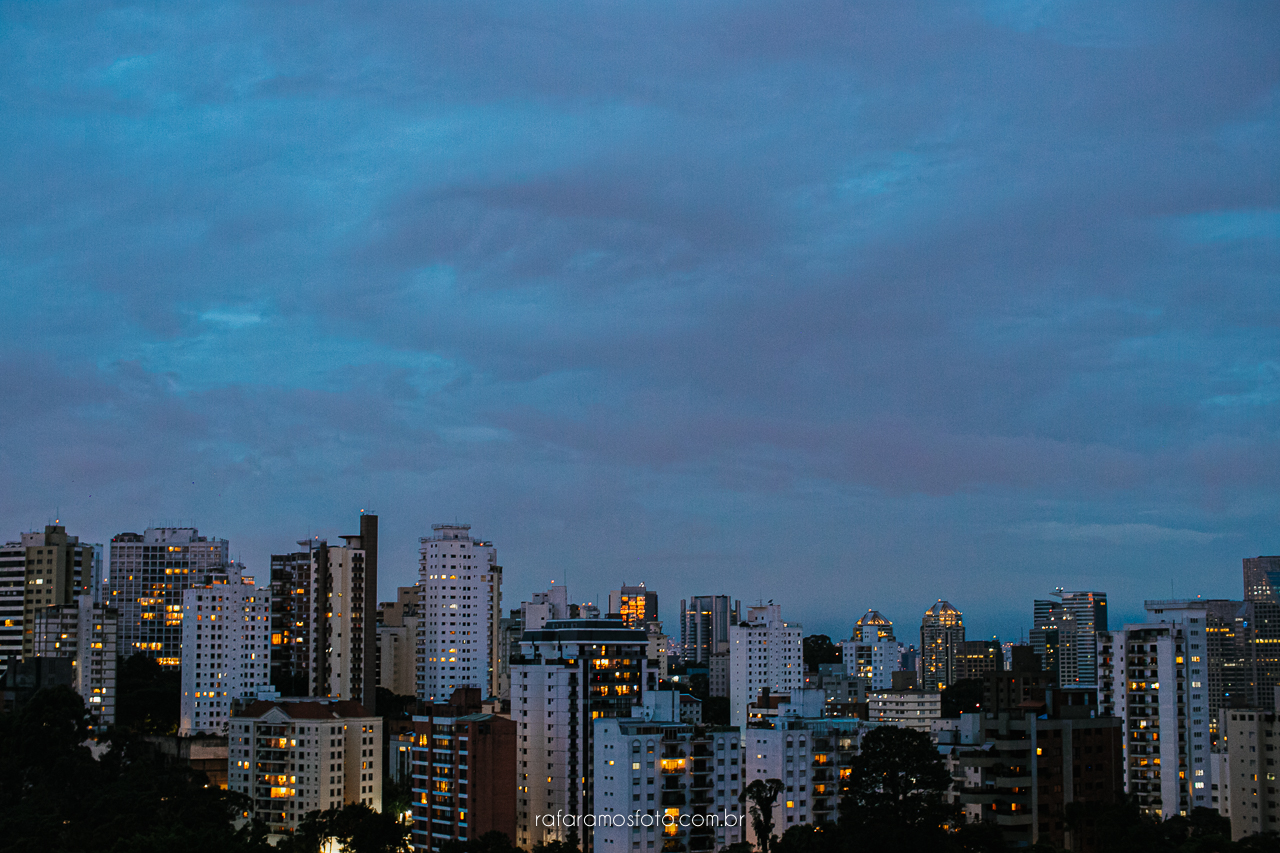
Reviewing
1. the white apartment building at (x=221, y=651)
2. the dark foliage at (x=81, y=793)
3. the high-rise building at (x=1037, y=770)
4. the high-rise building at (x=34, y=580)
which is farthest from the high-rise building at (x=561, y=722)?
the high-rise building at (x=34, y=580)

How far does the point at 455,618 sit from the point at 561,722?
2338 inches

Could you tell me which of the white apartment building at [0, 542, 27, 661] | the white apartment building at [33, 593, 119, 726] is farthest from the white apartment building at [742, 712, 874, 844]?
the white apartment building at [0, 542, 27, 661]

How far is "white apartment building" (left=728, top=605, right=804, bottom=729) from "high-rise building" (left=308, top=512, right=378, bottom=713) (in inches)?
1716

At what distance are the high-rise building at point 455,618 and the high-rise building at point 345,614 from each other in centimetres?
1776

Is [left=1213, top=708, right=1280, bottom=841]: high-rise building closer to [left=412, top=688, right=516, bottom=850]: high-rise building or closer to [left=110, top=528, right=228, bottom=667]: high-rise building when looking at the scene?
[left=412, top=688, right=516, bottom=850]: high-rise building

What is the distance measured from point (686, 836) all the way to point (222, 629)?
211 feet

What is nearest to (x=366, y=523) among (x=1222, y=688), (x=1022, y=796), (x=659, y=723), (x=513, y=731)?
(x=513, y=731)

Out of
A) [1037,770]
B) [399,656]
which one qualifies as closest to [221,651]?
[399,656]

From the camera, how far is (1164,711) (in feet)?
314

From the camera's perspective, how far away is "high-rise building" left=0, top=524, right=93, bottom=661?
459 ft

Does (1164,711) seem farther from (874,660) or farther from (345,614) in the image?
(874,660)

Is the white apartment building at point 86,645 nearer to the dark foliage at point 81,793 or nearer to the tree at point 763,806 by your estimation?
the dark foliage at point 81,793

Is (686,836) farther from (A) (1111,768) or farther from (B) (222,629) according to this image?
(B) (222,629)

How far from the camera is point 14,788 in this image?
275 ft
